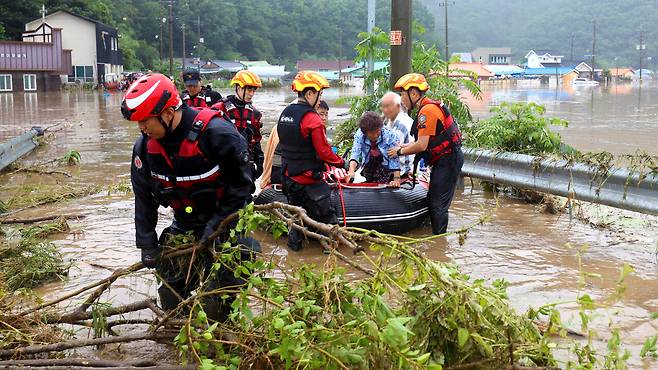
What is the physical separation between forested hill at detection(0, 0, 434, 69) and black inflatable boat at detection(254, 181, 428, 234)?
3092 inches

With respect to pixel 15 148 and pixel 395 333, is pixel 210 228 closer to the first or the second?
pixel 395 333

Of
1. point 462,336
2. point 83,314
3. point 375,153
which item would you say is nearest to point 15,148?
point 375,153

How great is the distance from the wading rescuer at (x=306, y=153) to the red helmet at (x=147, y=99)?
2.81 metres

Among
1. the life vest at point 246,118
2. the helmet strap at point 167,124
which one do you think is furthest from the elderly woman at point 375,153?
the helmet strap at point 167,124

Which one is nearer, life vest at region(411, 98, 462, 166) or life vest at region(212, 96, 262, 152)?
life vest at region(411, 98, 462, 166)

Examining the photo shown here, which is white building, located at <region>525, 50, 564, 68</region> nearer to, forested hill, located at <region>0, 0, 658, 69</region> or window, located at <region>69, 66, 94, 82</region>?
forested hill, located at <region>0, 0, 658, 69</region>

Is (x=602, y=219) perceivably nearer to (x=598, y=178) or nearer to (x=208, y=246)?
(x=598, y=178)

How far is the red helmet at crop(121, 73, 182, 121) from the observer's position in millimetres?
4125

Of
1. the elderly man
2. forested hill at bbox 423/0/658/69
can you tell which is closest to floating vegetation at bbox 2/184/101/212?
the elderly man

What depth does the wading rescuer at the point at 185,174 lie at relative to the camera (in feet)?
13.9

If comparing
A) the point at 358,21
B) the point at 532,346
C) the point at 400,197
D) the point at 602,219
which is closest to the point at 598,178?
the point at 602,219

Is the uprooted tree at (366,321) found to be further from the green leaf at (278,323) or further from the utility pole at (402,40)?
the utility pole at (402,40)

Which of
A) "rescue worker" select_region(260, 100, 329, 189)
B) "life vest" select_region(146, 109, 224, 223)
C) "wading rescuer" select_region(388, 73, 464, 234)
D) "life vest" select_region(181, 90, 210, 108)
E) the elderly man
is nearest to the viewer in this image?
"life vest" select_region(146, 109, 224, 223)

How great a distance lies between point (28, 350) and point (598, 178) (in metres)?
5.76
